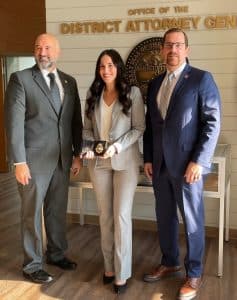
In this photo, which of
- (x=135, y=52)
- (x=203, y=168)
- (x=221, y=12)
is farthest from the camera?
(x=135, y=52)

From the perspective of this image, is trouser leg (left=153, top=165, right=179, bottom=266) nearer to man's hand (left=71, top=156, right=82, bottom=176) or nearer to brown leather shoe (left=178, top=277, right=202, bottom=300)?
brown leather shoe (left=178, top=277, right=202, bottom=300)

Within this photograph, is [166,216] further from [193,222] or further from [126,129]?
[126,129]

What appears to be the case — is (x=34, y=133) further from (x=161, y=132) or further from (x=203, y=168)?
(x=203, y=168)

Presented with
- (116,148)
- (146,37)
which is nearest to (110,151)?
(116,148)

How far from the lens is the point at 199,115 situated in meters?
2.62

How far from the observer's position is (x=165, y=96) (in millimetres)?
2717

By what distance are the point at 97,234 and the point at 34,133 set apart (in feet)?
4.89

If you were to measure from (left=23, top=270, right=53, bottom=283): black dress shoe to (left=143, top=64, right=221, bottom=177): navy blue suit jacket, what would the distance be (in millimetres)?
1179

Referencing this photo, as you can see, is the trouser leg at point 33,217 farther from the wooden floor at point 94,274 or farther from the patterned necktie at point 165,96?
the patterned necktie at point 165,96

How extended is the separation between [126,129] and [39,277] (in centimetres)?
124

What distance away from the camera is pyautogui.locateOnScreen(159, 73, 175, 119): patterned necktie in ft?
8.83

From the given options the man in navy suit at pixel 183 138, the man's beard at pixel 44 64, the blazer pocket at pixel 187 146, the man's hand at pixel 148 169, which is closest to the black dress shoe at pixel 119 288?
the man in navy suit at pixel 183 138

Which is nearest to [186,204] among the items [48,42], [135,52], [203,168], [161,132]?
[203,168]

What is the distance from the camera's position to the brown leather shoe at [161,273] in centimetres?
299
